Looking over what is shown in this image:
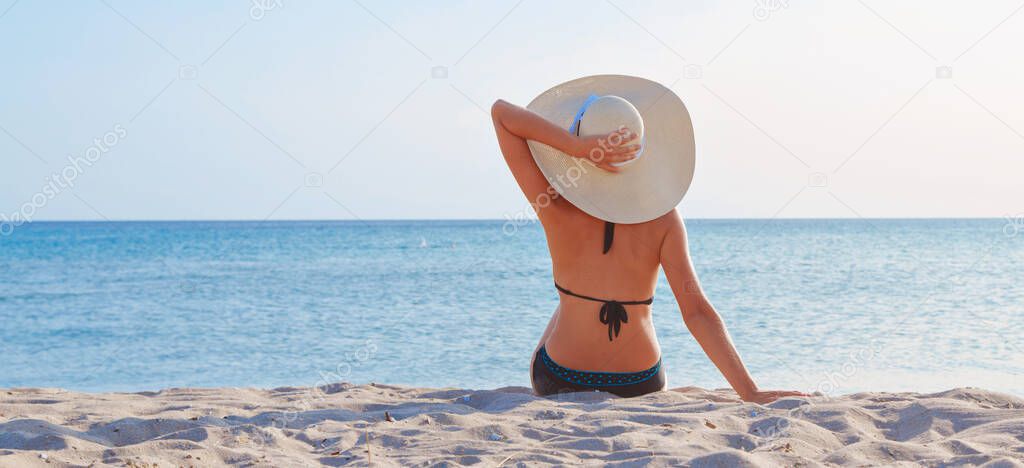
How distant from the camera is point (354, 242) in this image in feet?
110

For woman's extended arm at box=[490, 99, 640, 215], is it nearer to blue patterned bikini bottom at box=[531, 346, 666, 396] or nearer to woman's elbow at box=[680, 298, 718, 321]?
woman's elbow at box=[680, 298, 718, 321]

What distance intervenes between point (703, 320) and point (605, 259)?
468mm

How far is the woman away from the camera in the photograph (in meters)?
3.47

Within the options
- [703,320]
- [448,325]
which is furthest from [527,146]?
[448,325]

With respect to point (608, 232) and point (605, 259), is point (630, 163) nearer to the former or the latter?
point (608, 232)

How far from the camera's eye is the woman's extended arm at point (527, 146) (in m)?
3.41

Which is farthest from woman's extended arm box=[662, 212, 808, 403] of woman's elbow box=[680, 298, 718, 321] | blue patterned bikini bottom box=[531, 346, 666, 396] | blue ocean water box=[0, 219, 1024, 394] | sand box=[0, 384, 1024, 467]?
blue ocean water box=[0, 219, 1024, 394]

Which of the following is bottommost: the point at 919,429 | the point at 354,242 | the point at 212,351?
the point at 919,429

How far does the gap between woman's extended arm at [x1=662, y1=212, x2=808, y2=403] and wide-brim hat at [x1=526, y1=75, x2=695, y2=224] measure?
0.61 ft

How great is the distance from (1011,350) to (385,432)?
645 centimetres

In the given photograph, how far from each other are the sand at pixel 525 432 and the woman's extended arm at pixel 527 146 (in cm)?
89

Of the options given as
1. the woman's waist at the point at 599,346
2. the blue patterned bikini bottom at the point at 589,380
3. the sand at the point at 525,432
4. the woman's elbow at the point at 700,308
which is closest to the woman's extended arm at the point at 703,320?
the woman's elbow at the point at 700,308

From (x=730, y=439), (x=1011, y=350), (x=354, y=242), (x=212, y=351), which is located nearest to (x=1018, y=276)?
(x=1011, y=350)

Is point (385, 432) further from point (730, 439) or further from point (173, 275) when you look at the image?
point (173, 275)
